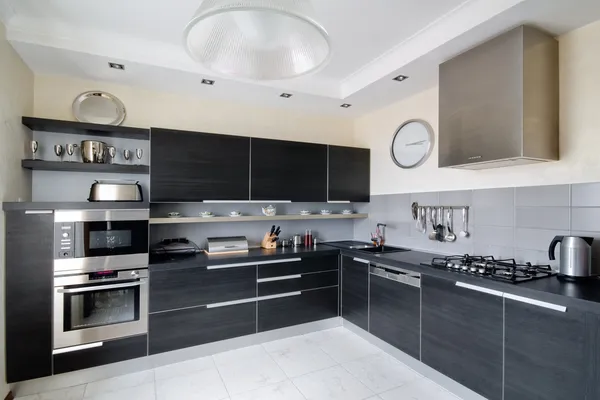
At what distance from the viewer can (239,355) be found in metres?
2.64

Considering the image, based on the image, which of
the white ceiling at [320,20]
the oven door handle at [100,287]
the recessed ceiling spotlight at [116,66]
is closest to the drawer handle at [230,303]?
the oven door handle at [100,287]

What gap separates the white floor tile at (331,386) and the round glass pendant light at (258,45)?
2064 mm

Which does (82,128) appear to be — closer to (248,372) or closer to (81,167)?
(81,167)

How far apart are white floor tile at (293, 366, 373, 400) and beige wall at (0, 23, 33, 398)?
1.98 m

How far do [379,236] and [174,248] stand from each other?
2.11m

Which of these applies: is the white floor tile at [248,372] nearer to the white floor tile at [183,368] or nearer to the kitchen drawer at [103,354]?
the white floor tile at [183,368]

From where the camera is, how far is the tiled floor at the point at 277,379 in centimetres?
210

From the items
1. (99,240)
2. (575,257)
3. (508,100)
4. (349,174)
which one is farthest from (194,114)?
(575,257)

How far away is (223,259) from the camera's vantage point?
2648 mm

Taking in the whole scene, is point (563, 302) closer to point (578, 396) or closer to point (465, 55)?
point (578, 396)

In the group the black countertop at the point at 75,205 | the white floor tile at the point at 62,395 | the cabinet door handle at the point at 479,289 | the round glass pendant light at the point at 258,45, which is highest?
the round glass pendant light at the point at 258,45

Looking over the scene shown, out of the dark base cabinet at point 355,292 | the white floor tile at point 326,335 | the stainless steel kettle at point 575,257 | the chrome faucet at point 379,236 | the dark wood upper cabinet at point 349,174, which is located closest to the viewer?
the stainless steel kettle at point 575,257

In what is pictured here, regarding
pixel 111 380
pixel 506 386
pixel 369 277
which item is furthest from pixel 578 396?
pixel 111 380

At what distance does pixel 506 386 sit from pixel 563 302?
0.62 meters
